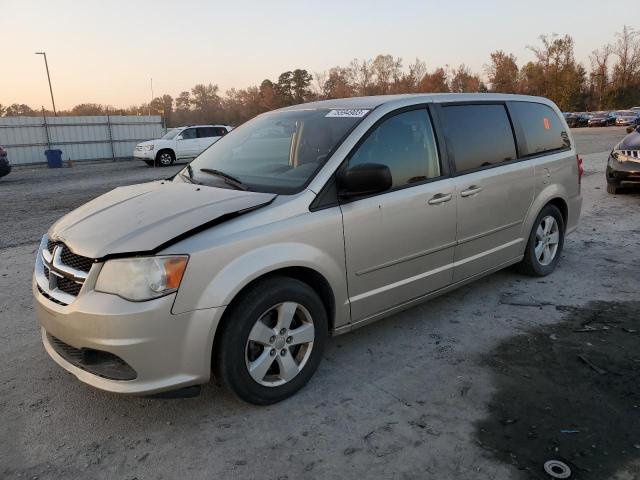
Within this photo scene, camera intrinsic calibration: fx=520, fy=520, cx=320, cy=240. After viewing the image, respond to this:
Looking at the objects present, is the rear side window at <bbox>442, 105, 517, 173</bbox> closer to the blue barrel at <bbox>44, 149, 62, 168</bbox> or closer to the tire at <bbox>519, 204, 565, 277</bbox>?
the tire at <bbox>519, 204, 565, 277</bbox>

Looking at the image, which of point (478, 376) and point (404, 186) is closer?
point (478, 376)

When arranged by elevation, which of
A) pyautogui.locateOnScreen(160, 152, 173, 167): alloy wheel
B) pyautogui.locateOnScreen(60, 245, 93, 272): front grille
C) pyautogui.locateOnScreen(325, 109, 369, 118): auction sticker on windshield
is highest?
pyautogui.locateOnScreen(325, 109, 369, 118): auction sticker on windshield

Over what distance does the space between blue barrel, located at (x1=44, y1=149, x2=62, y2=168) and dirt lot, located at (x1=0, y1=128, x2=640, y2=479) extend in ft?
69.8

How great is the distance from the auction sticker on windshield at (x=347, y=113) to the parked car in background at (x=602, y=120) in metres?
52.6

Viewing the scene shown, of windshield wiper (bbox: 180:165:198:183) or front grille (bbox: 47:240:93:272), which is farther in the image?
windshield wiper (bbox: 180:165:198:183)

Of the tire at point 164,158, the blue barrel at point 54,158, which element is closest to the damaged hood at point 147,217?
the tire at point 164,158

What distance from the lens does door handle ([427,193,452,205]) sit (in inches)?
147

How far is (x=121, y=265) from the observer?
263 centimetres

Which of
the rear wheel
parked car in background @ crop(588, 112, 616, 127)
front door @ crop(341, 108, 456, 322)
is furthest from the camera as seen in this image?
parked car in background @ crop(588, 112, 616, 127)

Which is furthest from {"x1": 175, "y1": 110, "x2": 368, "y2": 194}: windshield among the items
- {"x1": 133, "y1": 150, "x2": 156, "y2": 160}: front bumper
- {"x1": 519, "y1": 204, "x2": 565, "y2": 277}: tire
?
{"x1": 133, "y1": 150, "x2": 156, "y2": 160}: front bumper

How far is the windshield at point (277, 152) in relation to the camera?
337 centimetres

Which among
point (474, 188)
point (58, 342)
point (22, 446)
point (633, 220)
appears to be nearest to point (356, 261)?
point (474, 188)

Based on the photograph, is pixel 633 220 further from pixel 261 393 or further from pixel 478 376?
pixel 261 393

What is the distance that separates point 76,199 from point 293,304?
1030 cm
